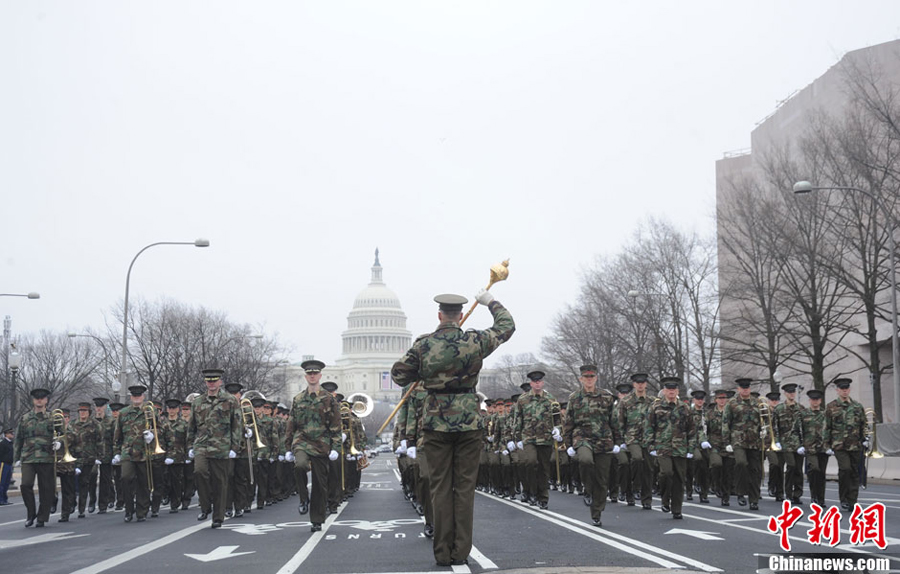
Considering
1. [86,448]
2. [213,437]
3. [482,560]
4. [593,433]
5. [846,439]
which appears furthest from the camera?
[86,448]

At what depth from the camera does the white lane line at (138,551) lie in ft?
33.3

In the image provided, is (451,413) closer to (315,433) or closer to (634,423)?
(315,433)

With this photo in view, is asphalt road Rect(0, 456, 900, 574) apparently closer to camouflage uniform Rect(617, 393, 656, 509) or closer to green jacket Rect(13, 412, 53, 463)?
camouflage uniform Rect(617, 393, 656, 509)

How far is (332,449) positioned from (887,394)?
40068 mm

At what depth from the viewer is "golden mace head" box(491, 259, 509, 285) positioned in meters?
10.1

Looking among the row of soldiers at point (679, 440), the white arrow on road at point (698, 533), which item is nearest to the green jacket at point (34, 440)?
the row of soldiers at point (679, 440)

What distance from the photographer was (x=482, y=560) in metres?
9.84

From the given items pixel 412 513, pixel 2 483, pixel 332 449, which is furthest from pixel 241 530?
pixel 2 483

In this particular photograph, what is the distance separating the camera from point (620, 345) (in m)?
52.8

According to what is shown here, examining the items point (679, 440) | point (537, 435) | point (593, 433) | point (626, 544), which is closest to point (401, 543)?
point (626, 544)

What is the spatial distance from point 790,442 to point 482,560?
1008 cm

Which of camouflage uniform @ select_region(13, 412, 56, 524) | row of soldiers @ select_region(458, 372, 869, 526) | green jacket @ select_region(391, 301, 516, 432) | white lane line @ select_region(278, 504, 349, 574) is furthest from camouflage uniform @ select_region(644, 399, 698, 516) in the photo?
camouflage uniform @ select_region(13, 412, 56, 524)

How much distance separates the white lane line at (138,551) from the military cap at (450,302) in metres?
3.95

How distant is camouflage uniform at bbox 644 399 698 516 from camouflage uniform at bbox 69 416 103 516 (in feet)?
34.0
